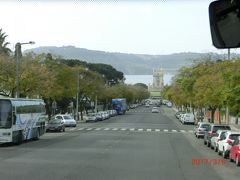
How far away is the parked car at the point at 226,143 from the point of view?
25578mm

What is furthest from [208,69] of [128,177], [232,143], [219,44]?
[219,44]

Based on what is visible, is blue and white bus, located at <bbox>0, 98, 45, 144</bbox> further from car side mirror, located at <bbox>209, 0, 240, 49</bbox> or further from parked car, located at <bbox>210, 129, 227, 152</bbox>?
car side mirror, located at <bbox>209, 0, 240, 49</bbox>

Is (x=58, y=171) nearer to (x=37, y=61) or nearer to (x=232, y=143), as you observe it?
(x=232, y=143)

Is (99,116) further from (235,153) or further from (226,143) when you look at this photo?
(235,153)

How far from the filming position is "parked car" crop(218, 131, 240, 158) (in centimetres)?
2558

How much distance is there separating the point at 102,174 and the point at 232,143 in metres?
9.40

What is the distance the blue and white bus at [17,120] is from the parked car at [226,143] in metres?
13.7

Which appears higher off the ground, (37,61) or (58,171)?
(37,61)

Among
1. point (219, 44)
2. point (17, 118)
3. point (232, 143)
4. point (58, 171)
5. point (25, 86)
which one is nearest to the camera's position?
point (219, 44)

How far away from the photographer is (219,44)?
418cm

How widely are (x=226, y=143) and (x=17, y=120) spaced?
15.4 metres

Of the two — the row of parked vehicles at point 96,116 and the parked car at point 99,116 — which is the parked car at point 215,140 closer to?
the row of parked vehicles at point 96,116

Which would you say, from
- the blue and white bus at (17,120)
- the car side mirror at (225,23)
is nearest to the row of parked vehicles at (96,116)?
the blue and white bus at (17,120)

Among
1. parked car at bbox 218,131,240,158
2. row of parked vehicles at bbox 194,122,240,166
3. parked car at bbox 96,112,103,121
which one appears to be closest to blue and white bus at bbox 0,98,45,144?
row of parked vehicles at bbox 194,122,240,166
